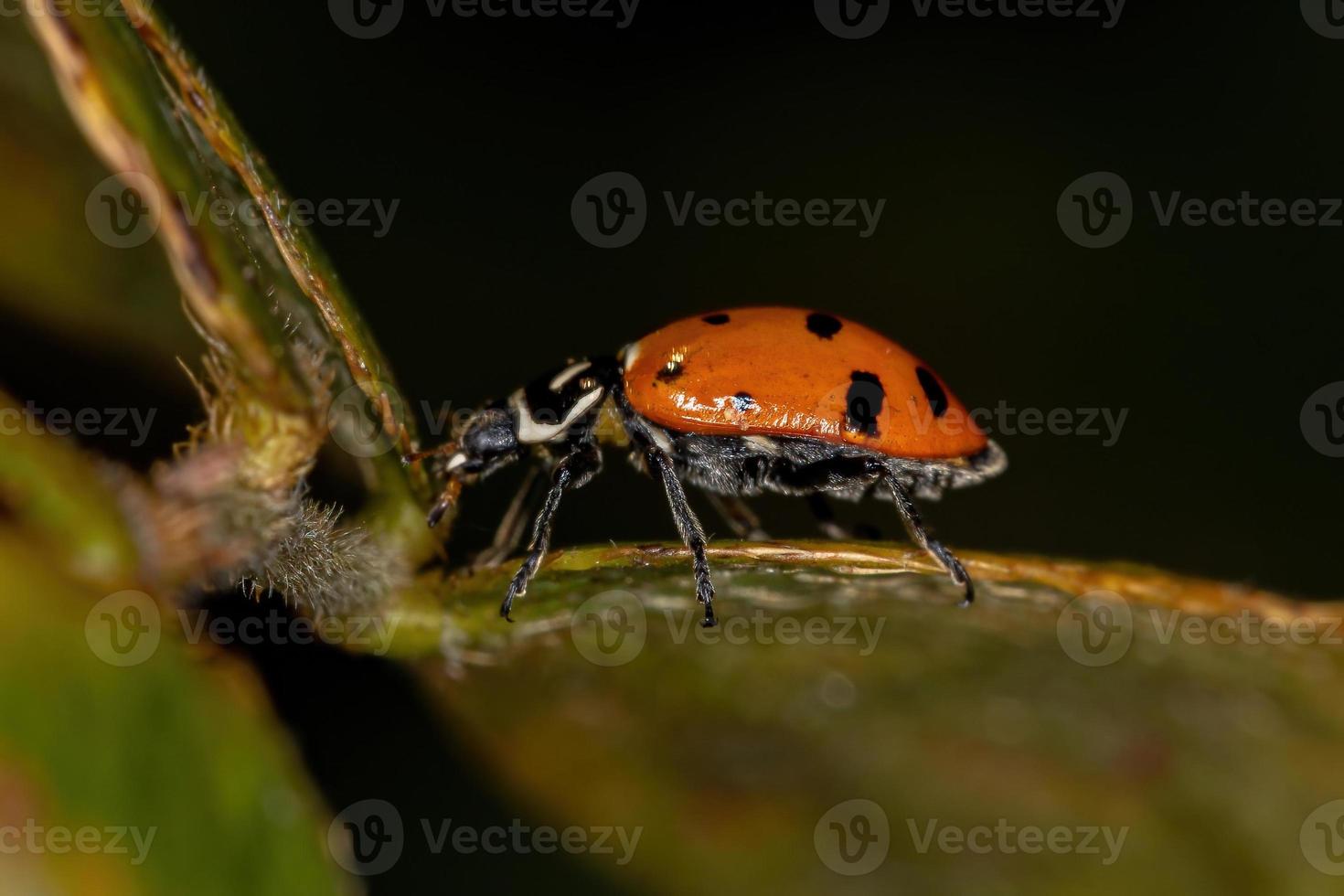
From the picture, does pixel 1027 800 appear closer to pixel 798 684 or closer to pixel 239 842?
pixel 798 684

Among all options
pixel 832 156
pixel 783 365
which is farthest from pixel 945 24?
pixel 783 365
